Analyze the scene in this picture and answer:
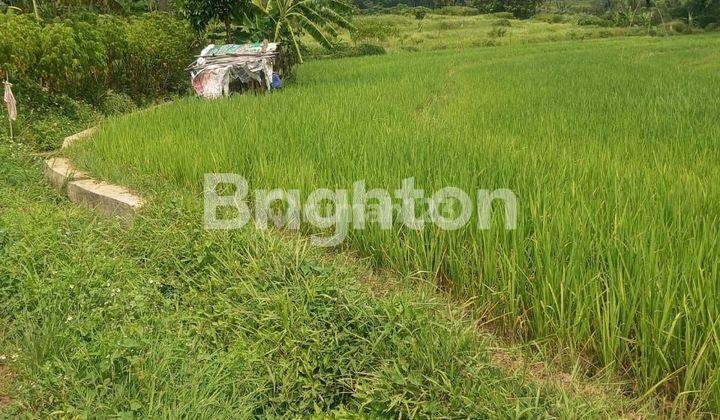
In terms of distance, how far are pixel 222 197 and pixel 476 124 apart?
2.42 m

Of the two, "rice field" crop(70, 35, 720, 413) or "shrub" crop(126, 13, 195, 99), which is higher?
"shrub" crop(126, 13, 195, 99)

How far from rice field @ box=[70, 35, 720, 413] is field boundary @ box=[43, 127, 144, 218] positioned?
0.09 metres

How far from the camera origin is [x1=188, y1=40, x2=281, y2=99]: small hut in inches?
261

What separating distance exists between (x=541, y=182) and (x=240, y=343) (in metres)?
1.45

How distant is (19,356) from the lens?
1754 mm

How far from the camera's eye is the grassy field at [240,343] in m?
1.43

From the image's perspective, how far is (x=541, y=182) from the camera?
2.40 meters

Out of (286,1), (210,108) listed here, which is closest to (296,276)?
(210,108)

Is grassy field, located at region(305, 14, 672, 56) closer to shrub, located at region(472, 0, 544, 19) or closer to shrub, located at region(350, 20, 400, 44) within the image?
shrub, located at region(350, 20, 400, 44)

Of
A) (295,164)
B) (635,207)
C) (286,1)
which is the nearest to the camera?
(635,207)

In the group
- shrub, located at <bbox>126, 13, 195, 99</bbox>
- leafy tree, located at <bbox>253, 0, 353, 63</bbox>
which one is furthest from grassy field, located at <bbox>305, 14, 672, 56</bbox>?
shrub, located at <bbox>126, 13, 195, 99</bbox>

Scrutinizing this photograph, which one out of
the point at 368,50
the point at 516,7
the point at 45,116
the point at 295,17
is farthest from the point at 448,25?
the point at 45,116

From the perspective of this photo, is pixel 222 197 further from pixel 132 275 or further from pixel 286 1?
pixel 286 1

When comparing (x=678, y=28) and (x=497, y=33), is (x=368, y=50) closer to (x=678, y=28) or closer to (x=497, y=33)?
(x=497, y=33)
